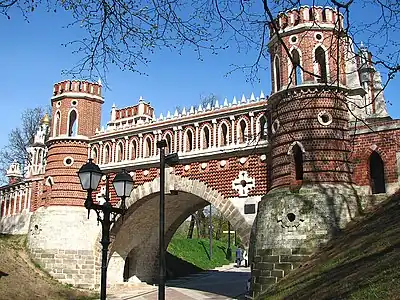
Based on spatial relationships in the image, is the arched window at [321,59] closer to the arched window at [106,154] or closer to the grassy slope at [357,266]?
the grassy slope at [357,266]

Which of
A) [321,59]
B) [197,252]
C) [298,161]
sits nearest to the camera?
[298,161]

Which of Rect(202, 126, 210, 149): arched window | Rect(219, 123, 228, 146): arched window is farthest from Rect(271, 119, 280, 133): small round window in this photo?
Answer: Rect(202, 126, 210, 149): arched window

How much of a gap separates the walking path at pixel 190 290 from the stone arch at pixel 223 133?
18.1 ft

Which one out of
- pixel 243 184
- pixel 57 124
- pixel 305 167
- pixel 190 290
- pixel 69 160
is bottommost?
pixel 190 290

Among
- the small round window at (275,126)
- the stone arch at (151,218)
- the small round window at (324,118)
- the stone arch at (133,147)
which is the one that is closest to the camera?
the small round window at (324,118)

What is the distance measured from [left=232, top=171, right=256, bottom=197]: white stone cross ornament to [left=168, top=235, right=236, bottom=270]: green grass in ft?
46.8

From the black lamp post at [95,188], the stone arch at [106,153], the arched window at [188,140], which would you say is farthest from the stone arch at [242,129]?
the black lamp post at [95,188]

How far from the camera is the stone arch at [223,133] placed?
17.3 meters

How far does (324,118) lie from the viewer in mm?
14250

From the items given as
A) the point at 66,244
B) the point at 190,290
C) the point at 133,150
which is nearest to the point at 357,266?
the point at 133,150

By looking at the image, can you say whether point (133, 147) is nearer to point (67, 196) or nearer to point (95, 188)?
point (67, 196)

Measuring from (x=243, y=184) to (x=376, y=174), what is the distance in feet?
13.9

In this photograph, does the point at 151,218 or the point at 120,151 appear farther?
the point at 151,218

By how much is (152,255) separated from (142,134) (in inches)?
290
